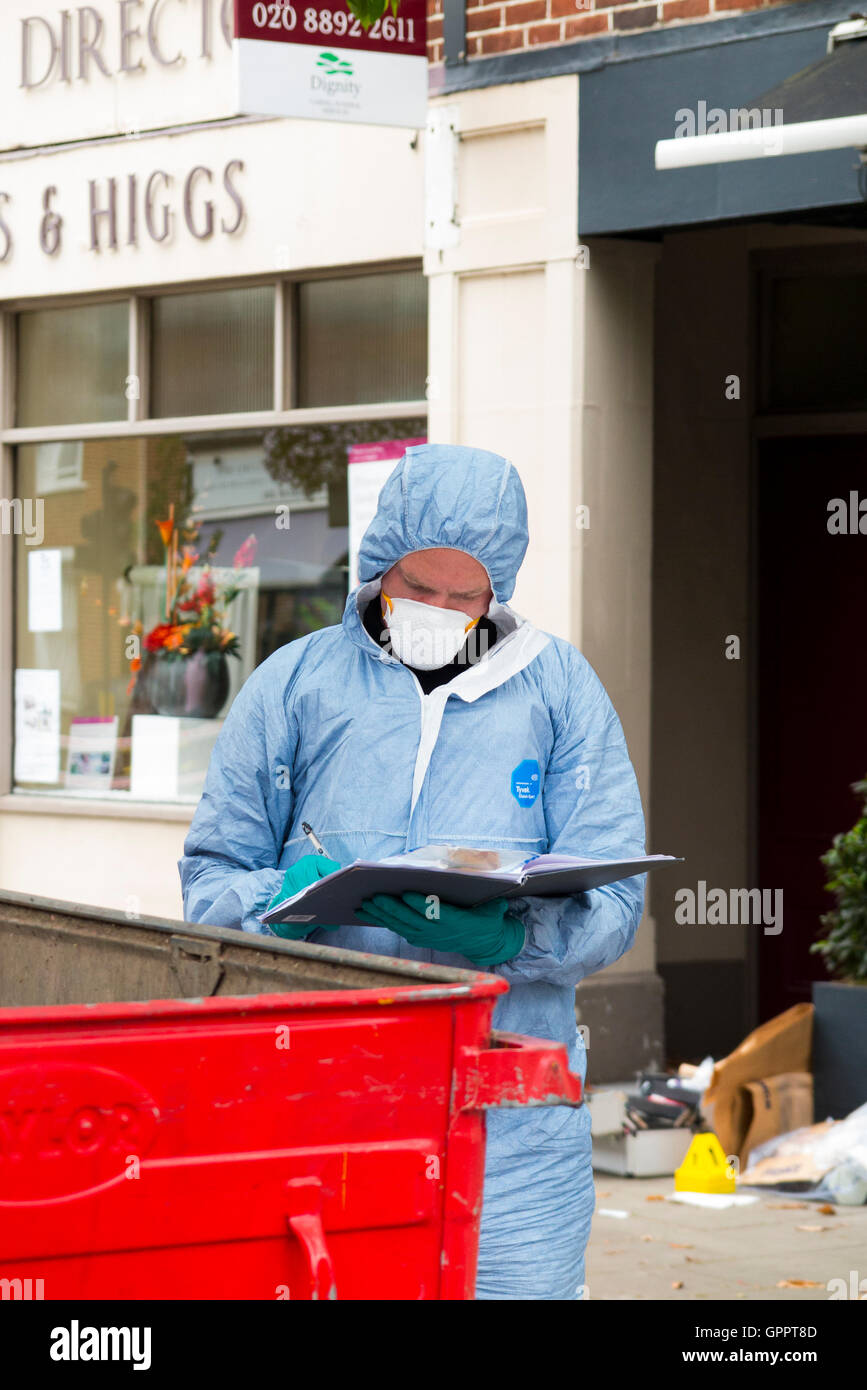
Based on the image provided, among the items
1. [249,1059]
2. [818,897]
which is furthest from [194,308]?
[249,1059]

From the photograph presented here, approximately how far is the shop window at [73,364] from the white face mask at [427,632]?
6177 mm

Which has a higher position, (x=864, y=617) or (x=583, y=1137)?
(x=864, y=617)

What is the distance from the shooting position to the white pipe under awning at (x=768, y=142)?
19.5 feet

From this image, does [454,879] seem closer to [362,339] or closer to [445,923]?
[445,923]

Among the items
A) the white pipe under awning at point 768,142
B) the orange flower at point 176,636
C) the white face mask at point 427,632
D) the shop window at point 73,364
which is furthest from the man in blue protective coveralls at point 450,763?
the shop window at point 73,364

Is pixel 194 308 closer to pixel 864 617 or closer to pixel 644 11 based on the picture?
pixel 644 11

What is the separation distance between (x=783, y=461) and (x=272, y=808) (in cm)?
582

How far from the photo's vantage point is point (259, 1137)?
7.37 ft

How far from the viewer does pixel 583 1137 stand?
3.18 m

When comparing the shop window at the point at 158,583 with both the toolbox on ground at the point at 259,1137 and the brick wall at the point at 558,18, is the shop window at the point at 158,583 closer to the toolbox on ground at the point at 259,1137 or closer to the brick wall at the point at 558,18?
the brick wall at the point at 558,18

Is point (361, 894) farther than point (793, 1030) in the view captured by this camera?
No

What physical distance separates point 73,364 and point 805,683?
3.73m
